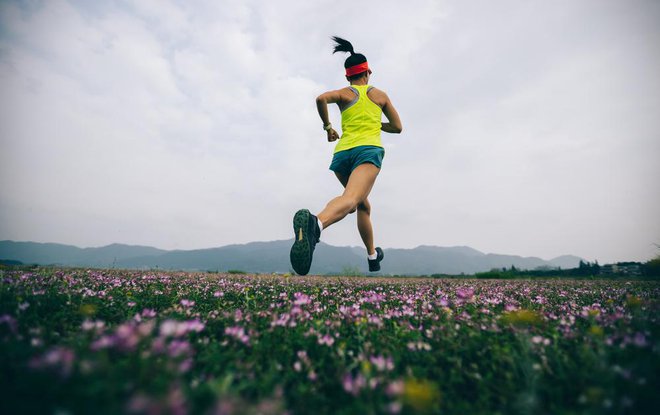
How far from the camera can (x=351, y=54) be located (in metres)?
6.10

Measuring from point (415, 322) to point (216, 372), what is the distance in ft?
6.42

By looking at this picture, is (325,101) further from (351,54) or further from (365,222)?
(365,222)

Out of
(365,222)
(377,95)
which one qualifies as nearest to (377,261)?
(365,222)

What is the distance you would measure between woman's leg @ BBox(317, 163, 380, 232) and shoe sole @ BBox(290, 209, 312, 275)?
37 cm

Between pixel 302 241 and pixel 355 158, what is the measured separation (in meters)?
2.05

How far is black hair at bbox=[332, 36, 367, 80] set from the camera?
586 cm

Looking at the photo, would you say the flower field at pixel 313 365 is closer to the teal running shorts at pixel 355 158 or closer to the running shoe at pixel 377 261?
the teal running shorts at pixel 355 158

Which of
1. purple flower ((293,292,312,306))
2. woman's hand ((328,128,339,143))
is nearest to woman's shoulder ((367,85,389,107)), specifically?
woman's hand ((328,128,339,143))

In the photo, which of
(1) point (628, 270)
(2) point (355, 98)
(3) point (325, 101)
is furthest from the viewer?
(1) point (628, 270)

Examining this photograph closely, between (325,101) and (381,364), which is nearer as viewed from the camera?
(381,364)

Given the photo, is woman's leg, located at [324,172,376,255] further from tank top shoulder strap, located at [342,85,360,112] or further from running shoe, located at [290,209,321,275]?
running shoe, located at [290,209,321,275]

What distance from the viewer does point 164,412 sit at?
39.1 inches

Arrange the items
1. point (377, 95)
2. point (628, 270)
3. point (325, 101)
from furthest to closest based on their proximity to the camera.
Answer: point (628, 270) → point (377, 95) → point (325, 101)

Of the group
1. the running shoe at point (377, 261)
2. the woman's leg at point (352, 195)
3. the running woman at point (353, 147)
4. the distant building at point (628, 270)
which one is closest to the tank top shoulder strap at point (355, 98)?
the running woman at point (353, 147)
